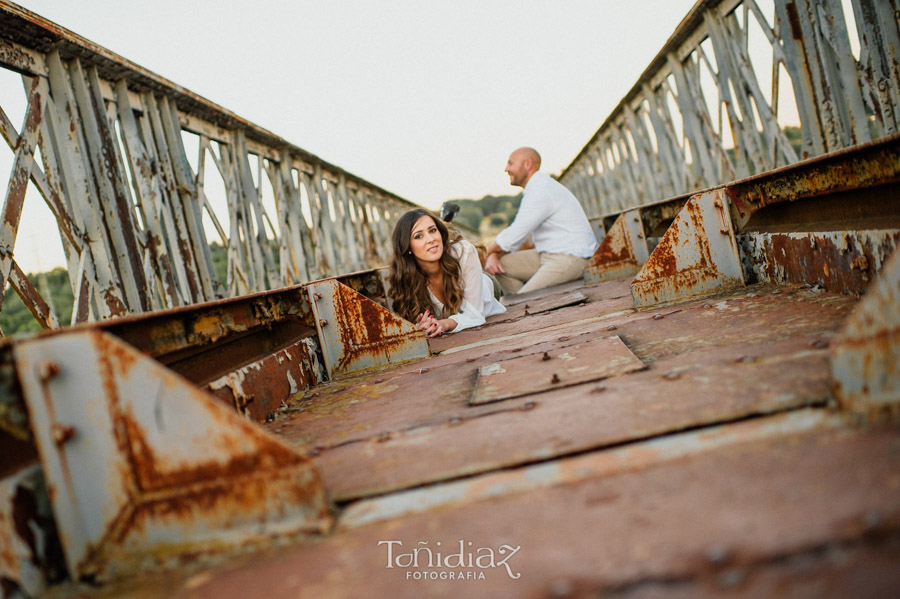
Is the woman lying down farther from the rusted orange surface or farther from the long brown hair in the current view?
the rusted orange surface

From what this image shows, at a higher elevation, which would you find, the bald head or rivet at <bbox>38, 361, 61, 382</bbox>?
the bald head

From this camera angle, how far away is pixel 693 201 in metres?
3.63

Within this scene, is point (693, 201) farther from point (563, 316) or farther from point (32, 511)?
point (32, 511)

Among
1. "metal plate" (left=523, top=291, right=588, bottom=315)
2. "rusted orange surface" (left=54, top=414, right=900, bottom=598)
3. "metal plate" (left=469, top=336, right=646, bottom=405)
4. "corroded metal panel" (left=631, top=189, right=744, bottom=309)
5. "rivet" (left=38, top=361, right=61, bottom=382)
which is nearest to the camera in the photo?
"rusted orange surface" (left=54, top=414, right=900, bottom=598)

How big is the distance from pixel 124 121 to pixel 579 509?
5.26m

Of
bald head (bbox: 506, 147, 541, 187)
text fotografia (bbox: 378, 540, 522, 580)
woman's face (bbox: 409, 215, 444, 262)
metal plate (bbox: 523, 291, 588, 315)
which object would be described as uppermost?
bald head (bbox: 506, 147, 541, 187)

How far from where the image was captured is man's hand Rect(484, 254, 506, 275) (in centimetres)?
755

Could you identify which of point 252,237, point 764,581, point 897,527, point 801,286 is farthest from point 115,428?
point 252,237

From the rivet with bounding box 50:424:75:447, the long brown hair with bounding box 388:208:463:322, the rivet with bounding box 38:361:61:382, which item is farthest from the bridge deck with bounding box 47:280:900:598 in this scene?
the long brown hair with bounding box 388:208:463:322

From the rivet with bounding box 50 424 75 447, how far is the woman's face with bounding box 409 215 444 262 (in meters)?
3.77

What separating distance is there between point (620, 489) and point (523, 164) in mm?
6909

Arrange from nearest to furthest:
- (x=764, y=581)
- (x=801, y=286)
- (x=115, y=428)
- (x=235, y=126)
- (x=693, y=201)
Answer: (x=764, y=581)
(x=115, y=428)
(x=801, y=286)
(x=693, y=201)
(x=235, y=126)

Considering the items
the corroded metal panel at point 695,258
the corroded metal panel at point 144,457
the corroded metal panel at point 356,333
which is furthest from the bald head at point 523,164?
the corroded metal panel at point 144,457

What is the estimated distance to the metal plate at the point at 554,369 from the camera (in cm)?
234
